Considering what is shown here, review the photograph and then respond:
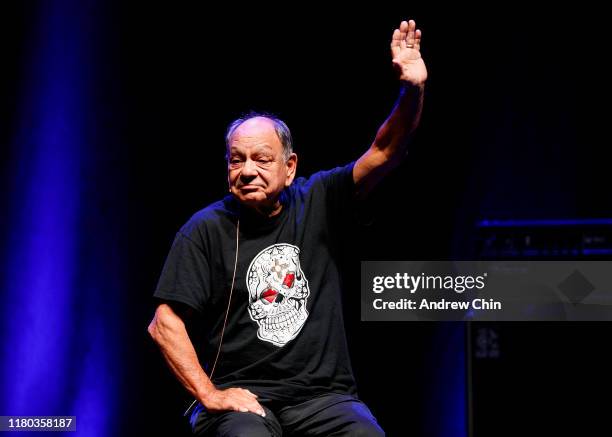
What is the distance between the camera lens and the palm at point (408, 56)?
1.85 metres

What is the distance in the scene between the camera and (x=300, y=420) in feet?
5.93

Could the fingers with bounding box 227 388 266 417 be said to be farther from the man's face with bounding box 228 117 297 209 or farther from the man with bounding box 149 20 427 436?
the man's face with bounding box 228 117 297 209

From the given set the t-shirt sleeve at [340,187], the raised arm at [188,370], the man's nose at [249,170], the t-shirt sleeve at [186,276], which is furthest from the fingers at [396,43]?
the raised arm at [188,370]

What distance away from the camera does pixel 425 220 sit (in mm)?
3320

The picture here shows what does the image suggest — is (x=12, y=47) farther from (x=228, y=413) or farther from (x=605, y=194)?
(x=605, y=194)

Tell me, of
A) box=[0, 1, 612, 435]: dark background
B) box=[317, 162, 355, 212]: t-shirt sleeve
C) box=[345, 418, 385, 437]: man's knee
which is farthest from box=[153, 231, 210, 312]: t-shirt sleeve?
box=[0, 1, 612, 435]: dark background

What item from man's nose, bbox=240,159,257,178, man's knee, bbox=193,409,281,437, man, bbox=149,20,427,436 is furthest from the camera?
man's nose, bbox=240,159,257,178

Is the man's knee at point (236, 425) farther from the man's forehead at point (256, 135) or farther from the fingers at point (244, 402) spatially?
the man's forehead at point (256, 135)

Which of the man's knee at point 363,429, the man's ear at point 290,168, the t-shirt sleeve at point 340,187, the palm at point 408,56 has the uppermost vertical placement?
the palm at point 408,56

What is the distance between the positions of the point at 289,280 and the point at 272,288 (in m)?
0.05

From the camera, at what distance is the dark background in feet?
10.9

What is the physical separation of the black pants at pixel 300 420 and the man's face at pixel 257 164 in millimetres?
550

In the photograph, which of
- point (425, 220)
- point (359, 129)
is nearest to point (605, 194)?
point (425, 220)

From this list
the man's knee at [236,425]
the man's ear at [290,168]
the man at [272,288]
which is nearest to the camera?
the man's knee at [236,425]
